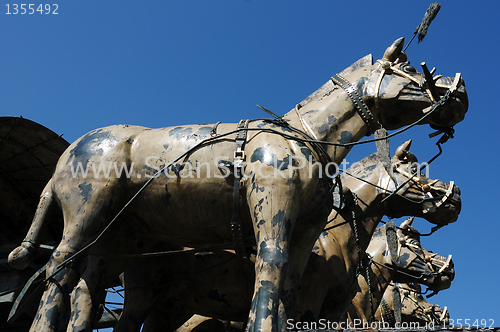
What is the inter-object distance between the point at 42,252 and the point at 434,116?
5217mm

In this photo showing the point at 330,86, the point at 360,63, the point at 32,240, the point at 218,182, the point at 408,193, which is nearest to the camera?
the point at 218,182

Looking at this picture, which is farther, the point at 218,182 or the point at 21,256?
the point at 21,256

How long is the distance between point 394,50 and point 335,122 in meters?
1.20

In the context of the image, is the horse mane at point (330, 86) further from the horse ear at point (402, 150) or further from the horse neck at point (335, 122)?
the horse ear at point (402, 150)

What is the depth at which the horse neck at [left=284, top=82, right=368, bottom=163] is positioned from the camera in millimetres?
5863

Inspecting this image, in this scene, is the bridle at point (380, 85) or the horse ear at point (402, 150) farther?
the horse ear at point (402, 150)

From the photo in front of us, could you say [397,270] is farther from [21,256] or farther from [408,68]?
[21,256]

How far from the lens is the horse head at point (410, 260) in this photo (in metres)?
9.75

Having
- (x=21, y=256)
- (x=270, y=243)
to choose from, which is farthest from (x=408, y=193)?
(x=21, y=256)

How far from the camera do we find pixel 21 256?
18.5 feet

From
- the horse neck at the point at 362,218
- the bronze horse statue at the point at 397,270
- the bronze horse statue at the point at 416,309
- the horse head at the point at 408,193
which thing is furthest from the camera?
the bronze horse statue at the point at 416,309

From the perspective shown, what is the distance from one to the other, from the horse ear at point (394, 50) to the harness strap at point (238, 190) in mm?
1928

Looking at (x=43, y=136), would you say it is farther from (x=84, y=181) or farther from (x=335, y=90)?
(x=335, y=90)

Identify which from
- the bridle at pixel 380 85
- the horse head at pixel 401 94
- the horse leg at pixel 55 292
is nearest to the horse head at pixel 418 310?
the horse head at pixel 401 94
